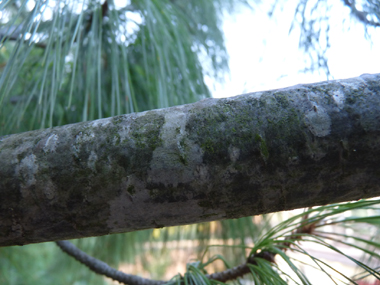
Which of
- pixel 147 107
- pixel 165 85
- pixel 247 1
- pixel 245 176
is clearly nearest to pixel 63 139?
pixel 245 176

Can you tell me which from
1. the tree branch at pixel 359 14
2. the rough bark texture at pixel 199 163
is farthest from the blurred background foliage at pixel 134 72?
A: the rough bark texture at pixel 199 163

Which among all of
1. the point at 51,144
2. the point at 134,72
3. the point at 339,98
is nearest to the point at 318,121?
the point at 339,98

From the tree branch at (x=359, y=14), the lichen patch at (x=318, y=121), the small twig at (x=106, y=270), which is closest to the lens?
the lichen patch at (x=318, y=121)

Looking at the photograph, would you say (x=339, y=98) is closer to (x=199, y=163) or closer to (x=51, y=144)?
(x=199, y=163)

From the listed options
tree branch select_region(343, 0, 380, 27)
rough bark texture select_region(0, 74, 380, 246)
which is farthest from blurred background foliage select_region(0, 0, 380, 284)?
rough bark texture select_region(0, 74, 380, 246)

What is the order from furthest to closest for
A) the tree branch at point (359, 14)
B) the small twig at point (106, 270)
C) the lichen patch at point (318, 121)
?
the small twig at point (106, 270), the tree branch at point (359, 14), the lichen patch at point (318, 121)

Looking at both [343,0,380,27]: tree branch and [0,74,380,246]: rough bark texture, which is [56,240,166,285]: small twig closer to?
[0,74,380,246]: rough bark texture

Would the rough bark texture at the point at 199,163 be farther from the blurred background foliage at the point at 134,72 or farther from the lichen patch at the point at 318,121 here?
the blurred background foliage at the point at 134,72
